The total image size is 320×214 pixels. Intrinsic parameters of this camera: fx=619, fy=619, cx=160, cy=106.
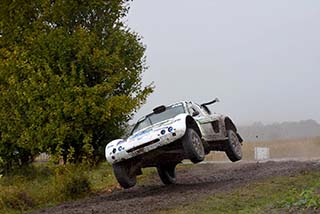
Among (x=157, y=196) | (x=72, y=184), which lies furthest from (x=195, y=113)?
(x=72, y=184)

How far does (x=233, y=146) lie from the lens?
16.1m

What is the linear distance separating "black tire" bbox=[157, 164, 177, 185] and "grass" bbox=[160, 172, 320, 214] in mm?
3772

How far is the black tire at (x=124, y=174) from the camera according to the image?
543 inches

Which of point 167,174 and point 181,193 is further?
point 167,174

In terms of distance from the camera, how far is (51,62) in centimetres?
2048

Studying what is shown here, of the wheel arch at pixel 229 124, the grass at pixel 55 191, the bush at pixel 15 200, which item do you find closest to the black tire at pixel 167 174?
the grass at pixel 55 191

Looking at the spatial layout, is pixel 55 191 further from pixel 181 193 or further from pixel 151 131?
pixel 181 193

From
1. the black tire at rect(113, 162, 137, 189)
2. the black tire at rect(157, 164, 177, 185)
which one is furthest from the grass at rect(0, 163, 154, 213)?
the black tire at rect(113, 162, 137, 189)

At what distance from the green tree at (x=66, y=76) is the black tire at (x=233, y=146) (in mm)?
5380

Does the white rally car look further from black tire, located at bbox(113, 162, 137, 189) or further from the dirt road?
the dirt road

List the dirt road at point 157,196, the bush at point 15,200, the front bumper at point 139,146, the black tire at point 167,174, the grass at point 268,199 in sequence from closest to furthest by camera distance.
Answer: the grass at point 268,199, the dirt road at point 157,196, the front bumper at point 139,146, the bush at point 15,200, the black tire at point 167,174

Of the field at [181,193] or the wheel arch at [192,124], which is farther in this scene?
the wheel arch at [192,124]

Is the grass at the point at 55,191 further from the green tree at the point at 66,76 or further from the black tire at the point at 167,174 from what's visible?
the green tree at the point at 66,76

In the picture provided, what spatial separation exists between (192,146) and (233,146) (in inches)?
134
